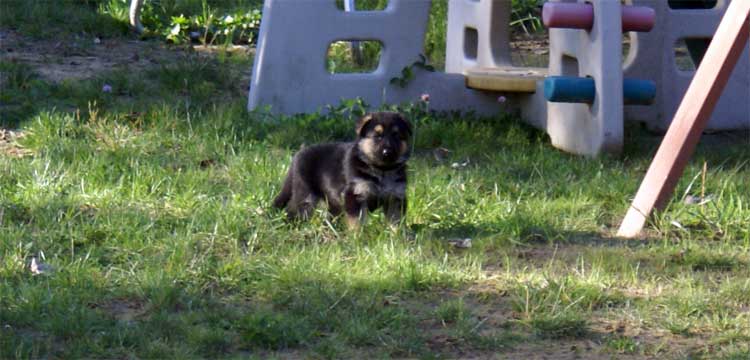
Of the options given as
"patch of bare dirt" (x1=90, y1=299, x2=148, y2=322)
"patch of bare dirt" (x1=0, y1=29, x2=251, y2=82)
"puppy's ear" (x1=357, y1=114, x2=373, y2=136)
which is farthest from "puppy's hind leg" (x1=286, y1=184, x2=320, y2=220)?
"patch of bare dirt" (x1=0, y1=29, x2=251, y2=82)

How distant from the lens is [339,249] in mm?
5258

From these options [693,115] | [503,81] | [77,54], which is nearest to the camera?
[693,115]

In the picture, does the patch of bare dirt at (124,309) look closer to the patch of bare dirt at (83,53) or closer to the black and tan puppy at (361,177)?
the black and tan puppy at (361,177)

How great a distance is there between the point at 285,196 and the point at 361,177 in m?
0.45

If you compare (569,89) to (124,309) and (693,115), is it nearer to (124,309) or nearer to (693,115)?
(693,115)

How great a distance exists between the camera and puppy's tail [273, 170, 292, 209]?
585 cm

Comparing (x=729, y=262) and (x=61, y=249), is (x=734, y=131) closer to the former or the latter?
(x=729, y=262)

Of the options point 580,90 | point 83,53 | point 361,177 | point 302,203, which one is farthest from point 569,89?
point 83,53

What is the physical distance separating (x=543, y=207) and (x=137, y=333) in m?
2.45

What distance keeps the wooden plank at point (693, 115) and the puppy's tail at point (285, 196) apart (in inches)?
60.7

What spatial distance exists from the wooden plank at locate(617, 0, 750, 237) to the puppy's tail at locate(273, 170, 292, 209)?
1.54m

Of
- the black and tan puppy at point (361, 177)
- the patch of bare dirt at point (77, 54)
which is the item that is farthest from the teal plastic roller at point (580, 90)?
the patch of bare dirt at point (77, 54)

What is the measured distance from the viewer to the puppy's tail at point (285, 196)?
19.2ft

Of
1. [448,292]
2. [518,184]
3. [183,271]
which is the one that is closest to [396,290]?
[448,292]
